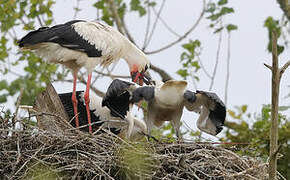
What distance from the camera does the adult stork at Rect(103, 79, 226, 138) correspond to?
583 cm

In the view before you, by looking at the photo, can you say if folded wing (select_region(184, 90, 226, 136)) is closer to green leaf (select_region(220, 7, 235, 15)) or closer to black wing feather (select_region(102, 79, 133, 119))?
black wing feather (select_region(102, 79, 133, 119))

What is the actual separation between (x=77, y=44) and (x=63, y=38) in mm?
175

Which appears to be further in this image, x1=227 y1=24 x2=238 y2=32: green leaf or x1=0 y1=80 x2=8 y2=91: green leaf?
x1=227 y1=24 x2=238 y2=32: green leaf

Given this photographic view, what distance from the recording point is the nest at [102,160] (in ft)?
16.0

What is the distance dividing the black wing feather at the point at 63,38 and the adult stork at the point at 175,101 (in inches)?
40.9

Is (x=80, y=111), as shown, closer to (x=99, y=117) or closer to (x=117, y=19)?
(x=99, y=117)

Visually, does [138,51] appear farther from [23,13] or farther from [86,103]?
[23,13]

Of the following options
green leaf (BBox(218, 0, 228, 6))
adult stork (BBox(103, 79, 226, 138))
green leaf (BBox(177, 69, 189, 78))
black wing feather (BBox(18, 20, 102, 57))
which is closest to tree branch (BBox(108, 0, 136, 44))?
green leaf (BBox(177, 69, 189, 78))

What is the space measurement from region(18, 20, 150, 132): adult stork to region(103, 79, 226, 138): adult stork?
1025 mm

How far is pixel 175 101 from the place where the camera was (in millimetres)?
Result: 5965

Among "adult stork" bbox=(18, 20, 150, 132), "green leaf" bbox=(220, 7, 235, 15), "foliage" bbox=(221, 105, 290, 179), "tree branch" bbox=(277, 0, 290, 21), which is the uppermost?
"tree branch" bbox=(277, 0, 290, 21)

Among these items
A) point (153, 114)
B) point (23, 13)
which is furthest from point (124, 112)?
point (23, 13)

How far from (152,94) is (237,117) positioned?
2631 mm

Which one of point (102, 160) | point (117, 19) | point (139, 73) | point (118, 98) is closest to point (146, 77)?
point (139, 73)
